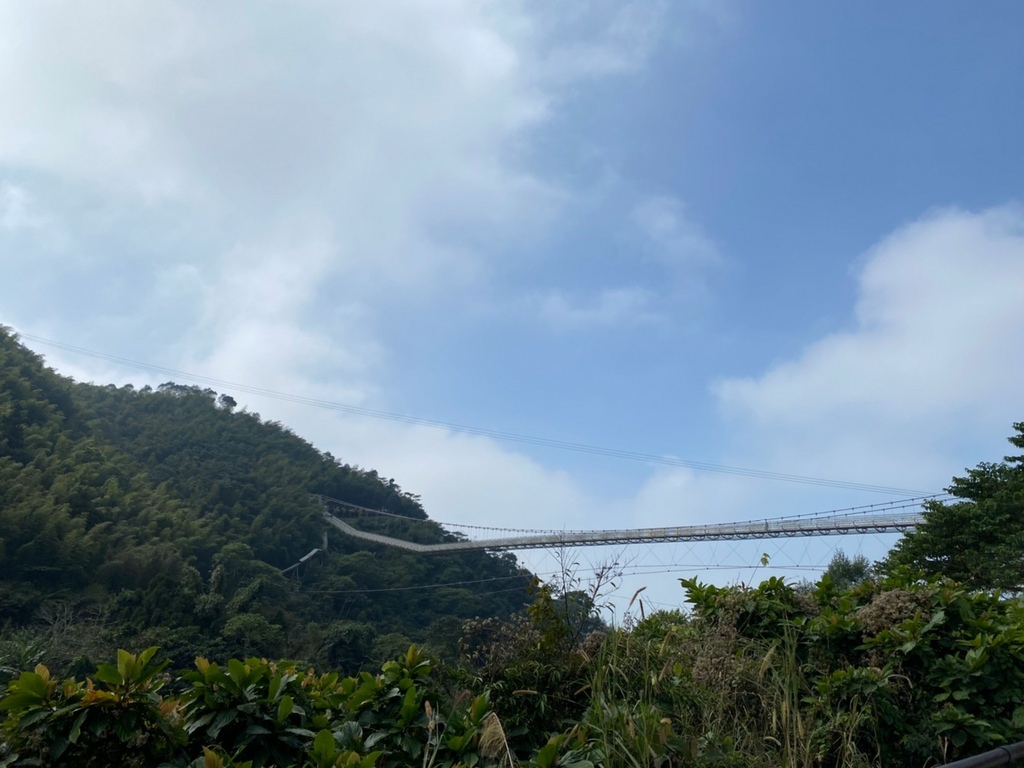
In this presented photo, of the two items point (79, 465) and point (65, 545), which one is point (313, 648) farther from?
point (79, 465)

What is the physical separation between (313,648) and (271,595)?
10137 mm

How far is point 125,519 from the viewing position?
45406mm

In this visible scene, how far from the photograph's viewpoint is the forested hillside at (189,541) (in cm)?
3531

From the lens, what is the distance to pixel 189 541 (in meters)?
47.6

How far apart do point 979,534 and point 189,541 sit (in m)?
43.1

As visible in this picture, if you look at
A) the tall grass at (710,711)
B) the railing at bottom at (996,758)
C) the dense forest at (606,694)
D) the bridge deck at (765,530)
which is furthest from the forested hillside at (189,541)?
the railing at bottom at (996,758)

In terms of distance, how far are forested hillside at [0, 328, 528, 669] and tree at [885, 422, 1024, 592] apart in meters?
12.3

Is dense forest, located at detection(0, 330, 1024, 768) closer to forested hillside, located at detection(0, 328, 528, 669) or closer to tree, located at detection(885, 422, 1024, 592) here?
tree, located at detection(885, 422, 1024, 592)

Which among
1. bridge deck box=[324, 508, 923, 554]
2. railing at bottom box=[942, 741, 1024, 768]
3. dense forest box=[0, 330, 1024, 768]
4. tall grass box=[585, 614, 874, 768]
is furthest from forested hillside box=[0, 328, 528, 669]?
railing at bottom box=[942, 741, 1024, 768]

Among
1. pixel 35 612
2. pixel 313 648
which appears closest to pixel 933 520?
pixel 313 648

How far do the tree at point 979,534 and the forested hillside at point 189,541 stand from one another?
1229 cm

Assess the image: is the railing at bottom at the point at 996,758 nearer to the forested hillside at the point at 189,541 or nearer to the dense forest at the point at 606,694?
the dense forest at the point at 606,694

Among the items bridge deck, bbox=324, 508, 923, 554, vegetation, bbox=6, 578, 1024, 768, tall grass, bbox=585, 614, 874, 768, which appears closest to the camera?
vegetation, bbox=6, 578, 1024, 768

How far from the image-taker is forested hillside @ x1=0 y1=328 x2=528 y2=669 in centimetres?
3531
